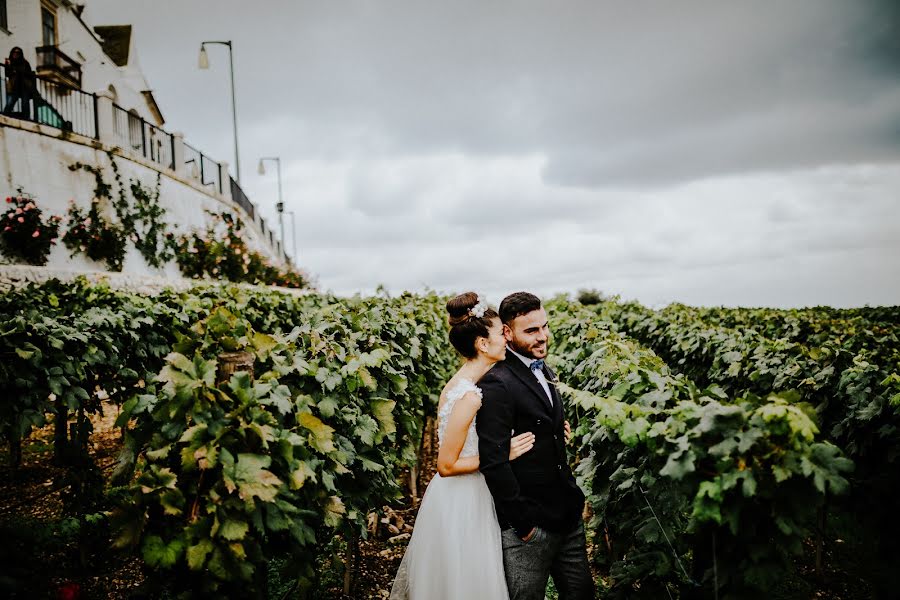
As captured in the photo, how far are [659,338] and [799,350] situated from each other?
3.43m

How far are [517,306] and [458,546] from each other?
144 centimetres

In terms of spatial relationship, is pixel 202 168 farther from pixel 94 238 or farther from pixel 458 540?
pixel 458 540

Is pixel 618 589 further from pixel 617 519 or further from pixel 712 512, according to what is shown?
pixel 712 512

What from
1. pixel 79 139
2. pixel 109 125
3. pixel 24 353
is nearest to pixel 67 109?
pixel 109 125

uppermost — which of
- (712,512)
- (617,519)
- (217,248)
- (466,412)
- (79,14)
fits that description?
(79,14)

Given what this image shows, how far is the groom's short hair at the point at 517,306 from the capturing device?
2.97 m

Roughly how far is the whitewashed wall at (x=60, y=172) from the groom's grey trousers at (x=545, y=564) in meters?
15.0

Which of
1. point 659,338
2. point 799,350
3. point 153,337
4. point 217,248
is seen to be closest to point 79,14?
point 217,248

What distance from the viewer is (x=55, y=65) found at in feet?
70.6

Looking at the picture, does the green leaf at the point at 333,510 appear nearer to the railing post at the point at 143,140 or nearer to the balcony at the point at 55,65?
the railing post at the point at 143,140

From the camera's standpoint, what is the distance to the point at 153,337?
20.7ft

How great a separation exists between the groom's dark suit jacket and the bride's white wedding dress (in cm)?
15

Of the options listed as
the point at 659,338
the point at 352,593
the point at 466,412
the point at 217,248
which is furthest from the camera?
the point at 217,248

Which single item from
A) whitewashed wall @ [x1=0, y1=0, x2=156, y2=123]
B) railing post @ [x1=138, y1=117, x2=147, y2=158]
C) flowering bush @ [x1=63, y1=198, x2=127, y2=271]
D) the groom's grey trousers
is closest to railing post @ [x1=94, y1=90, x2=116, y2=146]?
railing post @ [x1=138, y1=117, x2=147, y2=158]
